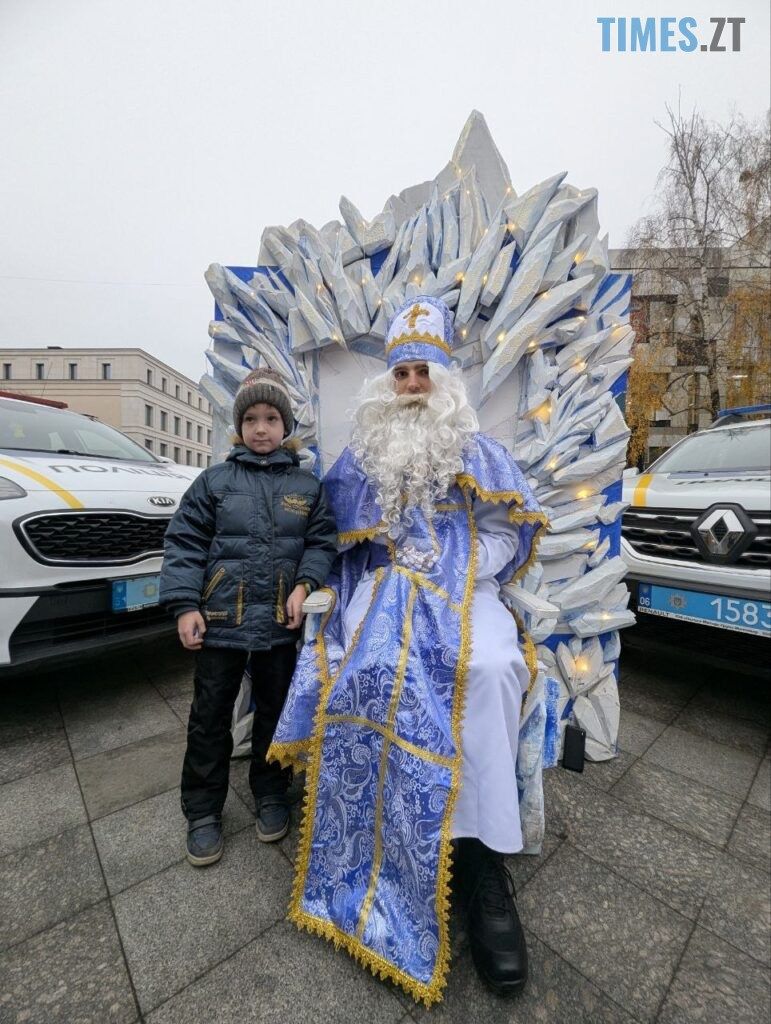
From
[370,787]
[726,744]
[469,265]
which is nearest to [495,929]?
[370,787]

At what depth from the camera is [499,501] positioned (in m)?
1.65

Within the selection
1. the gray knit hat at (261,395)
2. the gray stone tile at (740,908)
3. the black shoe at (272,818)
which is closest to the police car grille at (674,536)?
the gray stone tile at (740,908)

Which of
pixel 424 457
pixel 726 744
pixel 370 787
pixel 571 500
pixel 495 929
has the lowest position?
pixel 726 744

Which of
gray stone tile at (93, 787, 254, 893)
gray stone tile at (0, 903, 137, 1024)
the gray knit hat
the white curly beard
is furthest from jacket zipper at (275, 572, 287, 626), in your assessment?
gray stone tile at (0, 903, 137, 1024)

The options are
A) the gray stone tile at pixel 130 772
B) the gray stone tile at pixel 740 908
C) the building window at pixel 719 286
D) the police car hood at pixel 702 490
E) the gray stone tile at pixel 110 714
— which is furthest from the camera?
the building window at pixel 719 286

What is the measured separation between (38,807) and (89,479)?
1617 millimetres

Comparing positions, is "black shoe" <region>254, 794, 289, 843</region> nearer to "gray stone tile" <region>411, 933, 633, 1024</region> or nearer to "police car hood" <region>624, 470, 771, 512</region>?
"gray stone tile" <region>411, 933, 633, 1024</region>

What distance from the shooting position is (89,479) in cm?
252

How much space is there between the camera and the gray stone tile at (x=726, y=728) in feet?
7.71

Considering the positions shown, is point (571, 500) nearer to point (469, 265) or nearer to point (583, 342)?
point (583, 342)

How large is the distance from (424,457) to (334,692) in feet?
2.95

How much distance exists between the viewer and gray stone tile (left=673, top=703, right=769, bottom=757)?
92.5 inches

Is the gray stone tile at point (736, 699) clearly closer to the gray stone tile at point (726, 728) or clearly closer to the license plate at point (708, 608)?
the gray stone tile at point (726, 728)

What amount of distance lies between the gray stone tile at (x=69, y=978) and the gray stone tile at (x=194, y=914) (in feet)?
0.13
